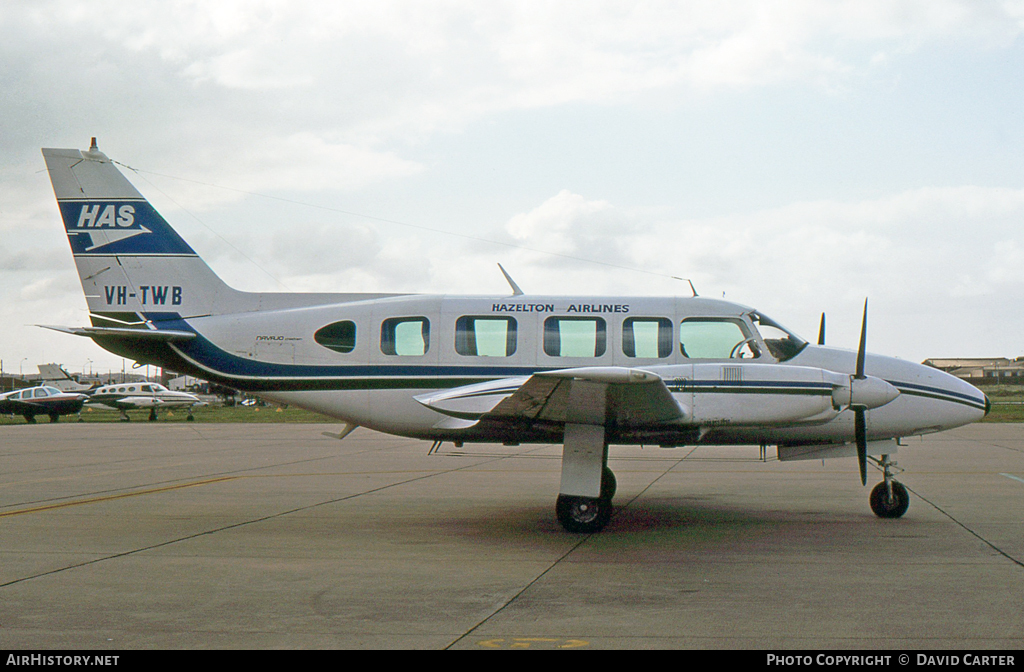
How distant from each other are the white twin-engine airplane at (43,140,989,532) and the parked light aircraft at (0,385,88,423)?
115 feet

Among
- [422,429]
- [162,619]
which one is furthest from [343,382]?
[162,619]

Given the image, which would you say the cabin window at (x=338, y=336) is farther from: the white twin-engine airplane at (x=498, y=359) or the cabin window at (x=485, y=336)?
the cabin window at (x=485, y=336)

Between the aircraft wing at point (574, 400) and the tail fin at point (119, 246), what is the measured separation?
442 cm

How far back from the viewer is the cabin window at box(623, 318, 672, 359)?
10.7 m

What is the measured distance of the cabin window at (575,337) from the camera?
1082cm

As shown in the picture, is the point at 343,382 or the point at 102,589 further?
the point at 343,382

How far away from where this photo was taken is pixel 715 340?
1073cm

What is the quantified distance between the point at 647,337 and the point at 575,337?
2.95 ft

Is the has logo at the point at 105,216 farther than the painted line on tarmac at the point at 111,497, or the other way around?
the has logo at the point at 105,216

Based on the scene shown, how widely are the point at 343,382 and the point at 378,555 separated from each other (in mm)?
3076

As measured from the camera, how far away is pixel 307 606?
21.0ft

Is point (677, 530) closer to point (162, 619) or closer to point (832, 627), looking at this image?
point (832, 627)

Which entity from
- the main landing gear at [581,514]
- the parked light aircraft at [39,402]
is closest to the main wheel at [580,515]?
the main landing gear at [581,514]

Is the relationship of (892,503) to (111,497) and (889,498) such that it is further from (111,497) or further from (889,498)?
(111,497)
